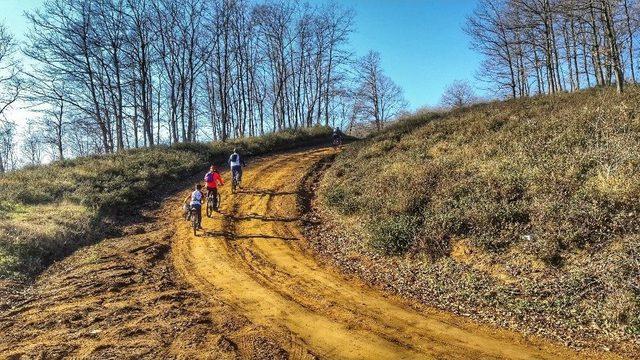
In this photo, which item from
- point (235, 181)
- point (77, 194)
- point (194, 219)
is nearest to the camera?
point (194, 219)

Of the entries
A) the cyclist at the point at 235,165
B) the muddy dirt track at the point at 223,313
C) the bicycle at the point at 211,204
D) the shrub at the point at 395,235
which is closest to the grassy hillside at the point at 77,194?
the muddy dirt track at the point at 223,313

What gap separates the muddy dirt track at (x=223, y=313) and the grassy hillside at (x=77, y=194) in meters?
1.11

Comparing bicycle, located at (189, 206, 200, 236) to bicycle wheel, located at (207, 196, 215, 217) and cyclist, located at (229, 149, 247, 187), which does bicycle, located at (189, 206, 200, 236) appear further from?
cyclist, located at (229, 149, 247, 187)

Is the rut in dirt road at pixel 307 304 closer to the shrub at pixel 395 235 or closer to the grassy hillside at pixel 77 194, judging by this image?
the shrub at pixel 395 235

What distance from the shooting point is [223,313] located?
8.70 m

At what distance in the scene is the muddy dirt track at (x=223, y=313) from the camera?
716 centimetres

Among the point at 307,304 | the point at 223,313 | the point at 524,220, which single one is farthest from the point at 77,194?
the point at 524,220

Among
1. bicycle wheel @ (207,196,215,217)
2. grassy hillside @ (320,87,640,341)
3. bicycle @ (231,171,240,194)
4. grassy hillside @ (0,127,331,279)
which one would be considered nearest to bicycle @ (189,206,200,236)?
bicycle wheel @ (207,196,215,217)

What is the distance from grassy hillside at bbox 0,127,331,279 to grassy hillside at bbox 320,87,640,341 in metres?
9.08

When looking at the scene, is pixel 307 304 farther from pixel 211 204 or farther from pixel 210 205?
pixel 211 204

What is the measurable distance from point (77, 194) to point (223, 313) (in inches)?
543

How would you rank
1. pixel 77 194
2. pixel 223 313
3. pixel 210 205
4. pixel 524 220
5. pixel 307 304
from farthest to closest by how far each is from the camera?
1. pixel 77 194
2. pixel 210 205
3. pixel 524 220
4. pixel 307 304
5. pixel 223 313

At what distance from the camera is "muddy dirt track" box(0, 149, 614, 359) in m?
7.16

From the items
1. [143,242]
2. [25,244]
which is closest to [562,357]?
[143,242]
